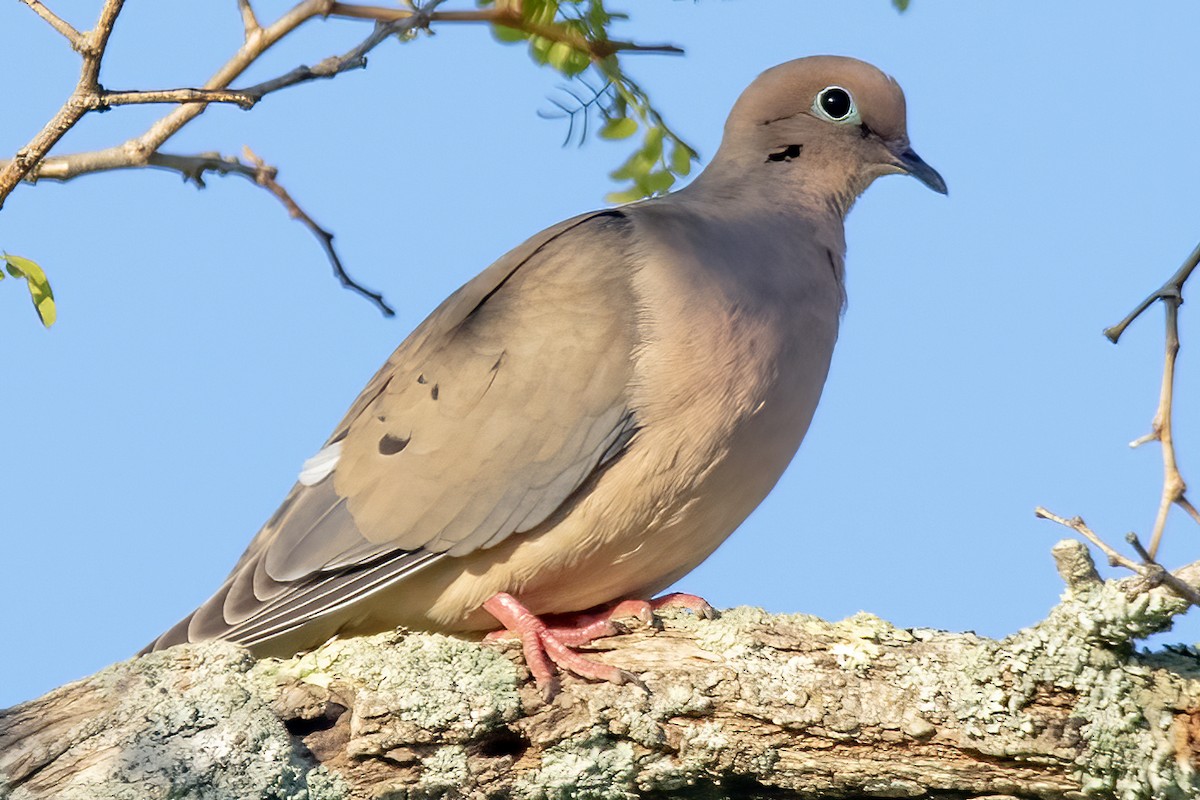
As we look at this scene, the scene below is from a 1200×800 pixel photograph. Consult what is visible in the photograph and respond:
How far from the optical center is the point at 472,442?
150 inches

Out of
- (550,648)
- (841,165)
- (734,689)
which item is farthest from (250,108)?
(841,165)

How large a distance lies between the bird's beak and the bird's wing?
103 cm

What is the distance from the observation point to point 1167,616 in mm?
2973

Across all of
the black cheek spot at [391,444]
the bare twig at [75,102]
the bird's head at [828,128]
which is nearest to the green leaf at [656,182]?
the bird's head at [828,128]

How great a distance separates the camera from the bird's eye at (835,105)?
4.44 m

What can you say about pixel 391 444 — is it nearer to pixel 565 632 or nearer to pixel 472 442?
pixel 472 442

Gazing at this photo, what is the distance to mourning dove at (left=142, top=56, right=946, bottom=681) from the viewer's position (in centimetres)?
366

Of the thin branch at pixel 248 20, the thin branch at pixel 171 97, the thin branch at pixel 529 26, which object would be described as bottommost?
the thin branch at pixel 171 97

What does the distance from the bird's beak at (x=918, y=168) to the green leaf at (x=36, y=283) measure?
2601 mm

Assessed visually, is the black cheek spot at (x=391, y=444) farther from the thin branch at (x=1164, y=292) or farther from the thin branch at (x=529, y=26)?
the thin branch at (x=1164, y=292)

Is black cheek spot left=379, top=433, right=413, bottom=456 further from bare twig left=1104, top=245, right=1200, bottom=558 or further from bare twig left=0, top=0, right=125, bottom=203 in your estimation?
bare twig left=1104, top=245, right=1200, bottom=558

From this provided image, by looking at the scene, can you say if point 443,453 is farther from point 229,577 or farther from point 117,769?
point 117,769

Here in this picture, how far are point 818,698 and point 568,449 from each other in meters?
0.92

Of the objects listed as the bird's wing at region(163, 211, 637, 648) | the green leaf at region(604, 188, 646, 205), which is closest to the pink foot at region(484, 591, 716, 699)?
the bird's wing at region(163, 211, 637, 648)
